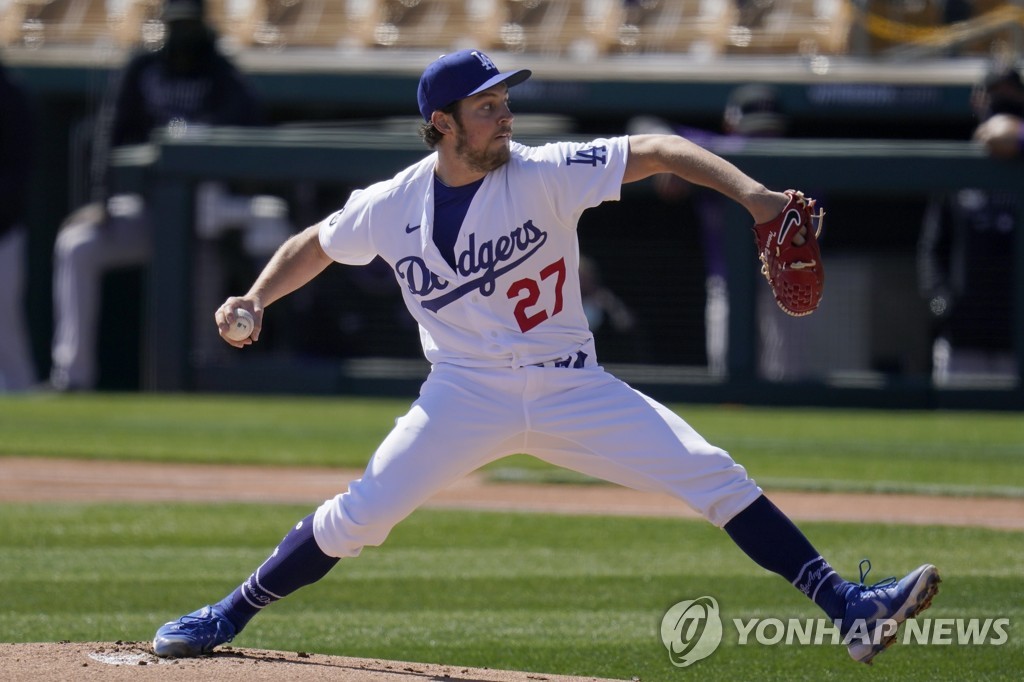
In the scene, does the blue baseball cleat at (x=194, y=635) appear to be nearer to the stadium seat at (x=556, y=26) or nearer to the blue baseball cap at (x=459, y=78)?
the blue baseball cap at (x=459, y=78)

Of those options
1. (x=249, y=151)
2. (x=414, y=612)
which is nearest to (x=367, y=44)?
(x=249, y=151)

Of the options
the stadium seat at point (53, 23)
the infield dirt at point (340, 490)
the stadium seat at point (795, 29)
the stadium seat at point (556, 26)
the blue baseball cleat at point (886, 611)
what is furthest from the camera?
the stadium seat at point (53, 23)

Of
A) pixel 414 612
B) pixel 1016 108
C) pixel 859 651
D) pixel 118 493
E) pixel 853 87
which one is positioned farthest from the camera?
pixel 853 87

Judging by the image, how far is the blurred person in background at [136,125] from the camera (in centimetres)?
1216

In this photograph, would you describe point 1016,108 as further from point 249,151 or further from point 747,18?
point 249,151

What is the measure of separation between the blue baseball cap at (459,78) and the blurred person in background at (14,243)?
9.52 metres

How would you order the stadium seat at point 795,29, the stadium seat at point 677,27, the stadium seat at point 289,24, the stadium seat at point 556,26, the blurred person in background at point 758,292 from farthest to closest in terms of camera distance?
the stadium seat at point 289,24
the stadium seat at point 556,26
the stadium seat at point 677,27
the stadium seat at point 795,29
the blurred person in background at point 758,292

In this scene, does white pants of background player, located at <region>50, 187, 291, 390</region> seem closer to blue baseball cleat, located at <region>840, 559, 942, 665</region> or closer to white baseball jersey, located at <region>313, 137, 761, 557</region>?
white baseball jersey, located at <region>313, 137, 761, 557</region>

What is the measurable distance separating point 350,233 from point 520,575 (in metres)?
2.08

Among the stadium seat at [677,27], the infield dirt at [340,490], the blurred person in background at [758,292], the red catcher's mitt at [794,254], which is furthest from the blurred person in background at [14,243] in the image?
the red catcher's mitt at [794,254]

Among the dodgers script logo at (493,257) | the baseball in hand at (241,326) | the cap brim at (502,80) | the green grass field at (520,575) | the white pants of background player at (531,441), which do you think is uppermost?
the cap brim at (502,80)

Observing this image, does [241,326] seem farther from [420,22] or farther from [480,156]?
[420,22]

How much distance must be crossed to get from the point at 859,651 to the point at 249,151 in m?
9.21

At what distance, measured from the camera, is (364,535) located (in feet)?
12.5
